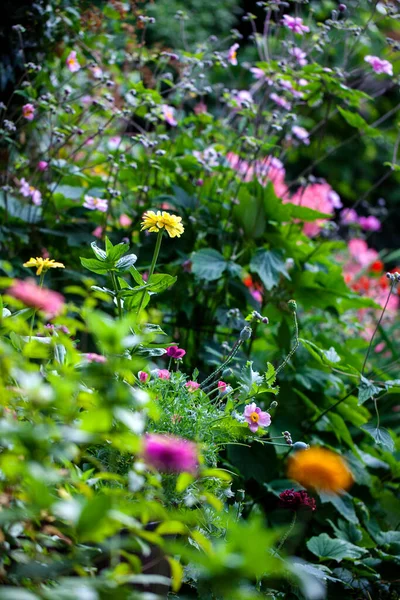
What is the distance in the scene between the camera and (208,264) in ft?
5.76

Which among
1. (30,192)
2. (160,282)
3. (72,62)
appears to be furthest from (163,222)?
(72,62)

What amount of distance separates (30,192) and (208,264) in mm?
572

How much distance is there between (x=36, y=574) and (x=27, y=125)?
1774 mm

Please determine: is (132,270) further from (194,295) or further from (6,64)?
(6,64)

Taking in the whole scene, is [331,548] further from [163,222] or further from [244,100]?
[244,100]

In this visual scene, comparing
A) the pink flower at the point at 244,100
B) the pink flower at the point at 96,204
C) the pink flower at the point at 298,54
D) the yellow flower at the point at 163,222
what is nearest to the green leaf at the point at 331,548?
the yellow flower at the point at 163,222

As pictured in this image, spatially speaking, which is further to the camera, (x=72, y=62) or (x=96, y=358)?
(x=72, y=62)

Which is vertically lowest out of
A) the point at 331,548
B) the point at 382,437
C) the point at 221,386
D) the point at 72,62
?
the point at 331,548

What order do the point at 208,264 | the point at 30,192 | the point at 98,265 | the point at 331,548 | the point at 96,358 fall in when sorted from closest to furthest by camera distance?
the point at 96,358, the point at 98,265, the point at 331,548, the point at 208,264, the point at 30,192

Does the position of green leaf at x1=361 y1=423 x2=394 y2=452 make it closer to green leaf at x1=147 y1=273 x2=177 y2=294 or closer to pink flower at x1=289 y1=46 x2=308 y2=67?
green leaf at x1=147 y1=273 x2=177 y2=294

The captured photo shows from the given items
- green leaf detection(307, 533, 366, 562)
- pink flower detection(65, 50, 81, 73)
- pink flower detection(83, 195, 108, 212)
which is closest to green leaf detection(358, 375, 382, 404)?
green leaf detection(307, 533, 366, 562)

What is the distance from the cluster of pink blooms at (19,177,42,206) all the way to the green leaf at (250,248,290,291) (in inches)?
25.8

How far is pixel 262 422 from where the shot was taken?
3.81 feet

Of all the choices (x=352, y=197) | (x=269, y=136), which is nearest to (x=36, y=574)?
(x=269, y=136)
